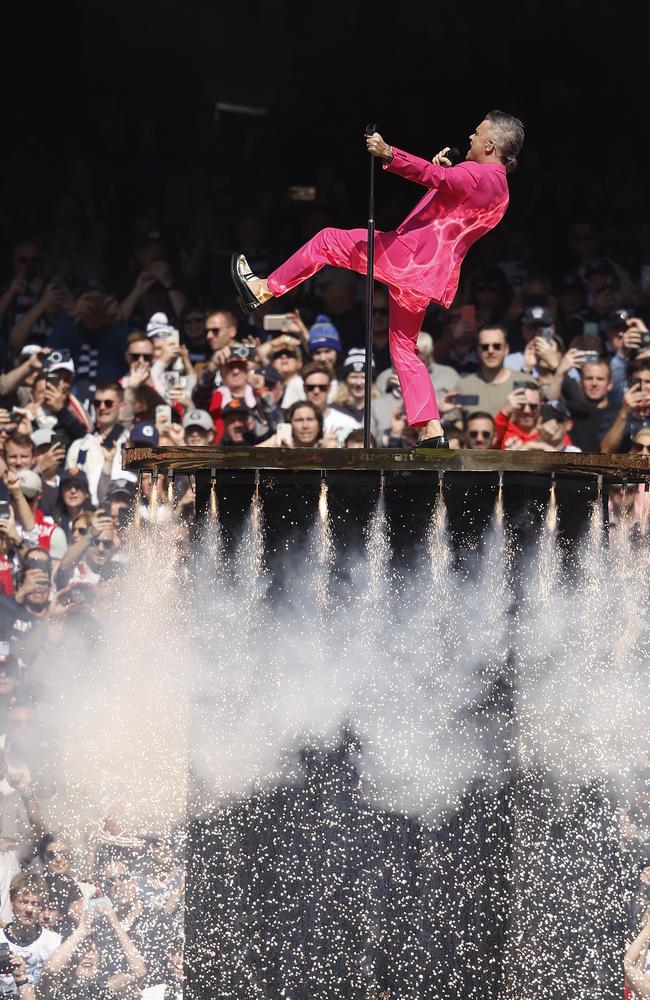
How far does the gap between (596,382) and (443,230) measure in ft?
11.9

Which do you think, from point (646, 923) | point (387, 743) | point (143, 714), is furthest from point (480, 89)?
point (387, 743)

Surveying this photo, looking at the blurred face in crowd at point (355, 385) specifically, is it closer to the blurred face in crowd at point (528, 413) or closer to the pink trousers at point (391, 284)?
the blurred face in crowd at point (528, 413)

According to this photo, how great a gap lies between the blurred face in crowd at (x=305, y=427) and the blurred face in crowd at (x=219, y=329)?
797mm

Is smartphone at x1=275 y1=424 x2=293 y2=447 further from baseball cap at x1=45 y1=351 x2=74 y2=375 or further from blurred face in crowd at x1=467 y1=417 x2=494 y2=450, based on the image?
baseball cap at x1=45 y1=351 x2=74 y2=375

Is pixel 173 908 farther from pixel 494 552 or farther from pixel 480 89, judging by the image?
pixel 480 89

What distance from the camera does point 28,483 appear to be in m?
7.98

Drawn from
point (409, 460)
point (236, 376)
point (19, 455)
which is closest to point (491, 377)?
point (236, 376)

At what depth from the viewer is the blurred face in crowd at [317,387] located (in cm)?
813

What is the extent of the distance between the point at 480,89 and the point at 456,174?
17.0ft

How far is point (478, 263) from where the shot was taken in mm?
8867

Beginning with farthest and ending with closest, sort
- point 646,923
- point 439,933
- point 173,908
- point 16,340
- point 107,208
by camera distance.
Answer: point 107,208 < point 16,340 < point 173,908 < point 646,923 < point 439,933

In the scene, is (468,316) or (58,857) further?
(468,316)

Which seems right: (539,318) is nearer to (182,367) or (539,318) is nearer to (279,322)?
(279,322)

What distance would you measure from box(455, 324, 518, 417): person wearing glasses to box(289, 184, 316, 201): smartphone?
1672 millimetres
